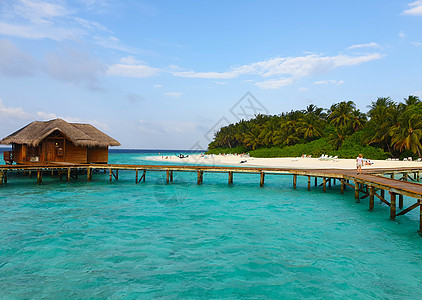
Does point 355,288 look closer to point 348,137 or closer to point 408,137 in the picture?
point 408,137

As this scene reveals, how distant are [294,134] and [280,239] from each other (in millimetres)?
47685

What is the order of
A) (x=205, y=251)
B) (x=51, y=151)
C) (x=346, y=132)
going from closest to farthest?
(x=205, y=251) < (x=51, y=151) < (x=346, y=132)

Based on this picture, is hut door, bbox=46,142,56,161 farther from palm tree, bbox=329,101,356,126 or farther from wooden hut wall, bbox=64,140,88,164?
palm tree, bbox=329,101,356,126

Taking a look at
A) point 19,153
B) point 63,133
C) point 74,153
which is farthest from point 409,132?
point 19,153

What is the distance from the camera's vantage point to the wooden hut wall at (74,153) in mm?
26319

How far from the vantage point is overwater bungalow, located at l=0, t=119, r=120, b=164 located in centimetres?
2481

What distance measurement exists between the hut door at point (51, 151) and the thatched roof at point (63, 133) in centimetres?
143

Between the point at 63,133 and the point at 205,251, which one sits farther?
the point at 63,133

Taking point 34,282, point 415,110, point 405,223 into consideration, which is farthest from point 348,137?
point 34,282

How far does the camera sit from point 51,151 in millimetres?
25859

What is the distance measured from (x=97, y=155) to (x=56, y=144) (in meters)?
3.73

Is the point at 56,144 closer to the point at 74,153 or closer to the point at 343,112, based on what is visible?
the point at 74,153

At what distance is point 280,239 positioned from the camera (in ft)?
30.7

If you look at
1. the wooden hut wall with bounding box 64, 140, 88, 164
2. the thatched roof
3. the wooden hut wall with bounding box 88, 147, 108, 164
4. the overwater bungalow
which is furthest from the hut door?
the wooden hut wall with bounding box 88, 147, 108, 164
